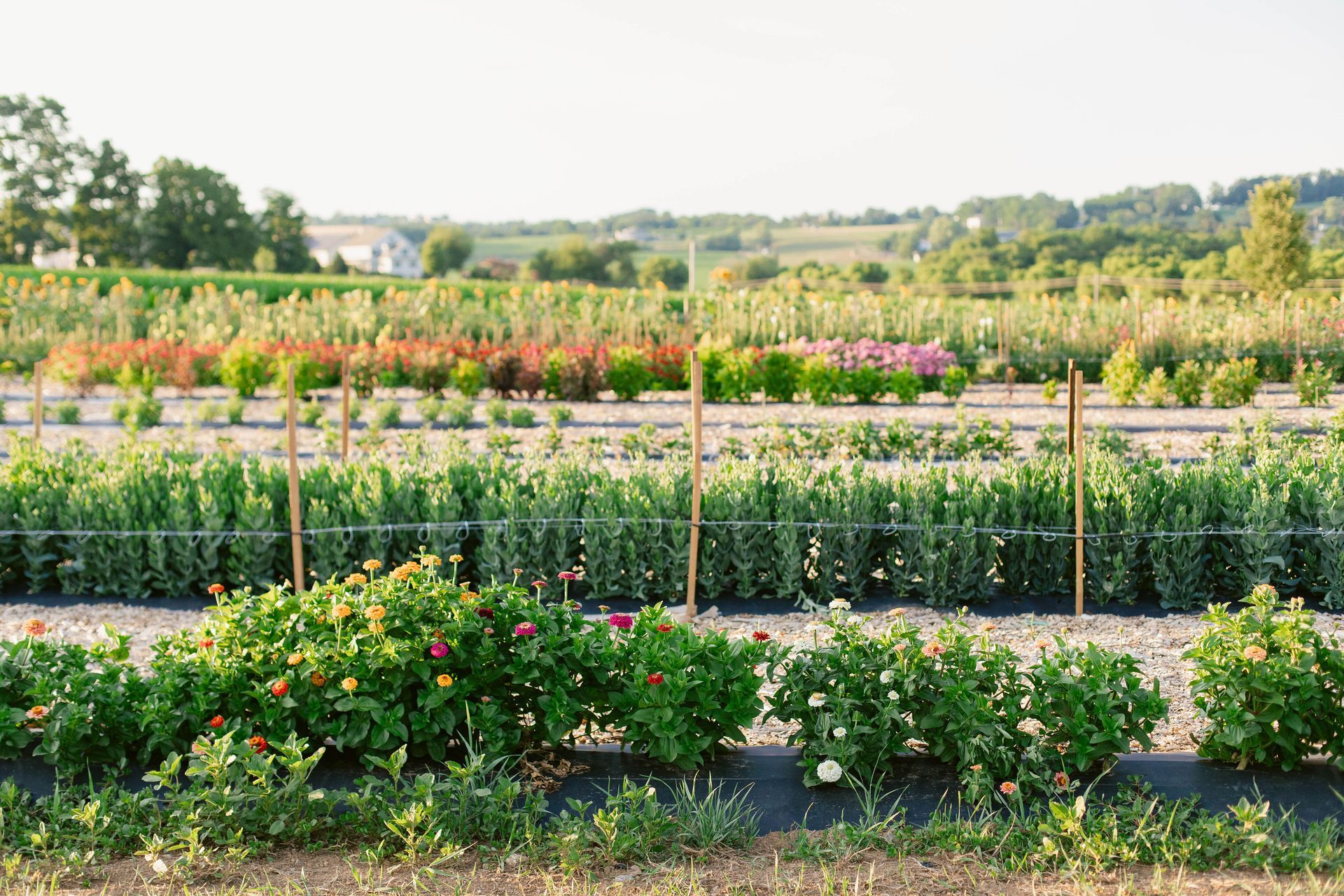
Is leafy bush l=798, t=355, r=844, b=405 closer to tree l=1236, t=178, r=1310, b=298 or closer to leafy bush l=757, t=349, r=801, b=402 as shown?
leafy bush l=757, t=349, r=801, b=402

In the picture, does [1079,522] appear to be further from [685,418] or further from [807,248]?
[807,248]

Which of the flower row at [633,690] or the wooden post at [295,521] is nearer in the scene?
the flower row at [633,690]

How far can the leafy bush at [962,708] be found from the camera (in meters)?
2.84

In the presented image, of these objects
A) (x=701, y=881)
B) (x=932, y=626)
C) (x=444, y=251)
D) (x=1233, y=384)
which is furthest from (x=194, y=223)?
(x=701, y=881)

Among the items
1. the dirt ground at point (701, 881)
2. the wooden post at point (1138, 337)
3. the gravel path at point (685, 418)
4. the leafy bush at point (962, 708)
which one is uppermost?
the wooden post at point (1138, 337)

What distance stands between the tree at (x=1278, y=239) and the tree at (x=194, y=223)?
36.0 meters

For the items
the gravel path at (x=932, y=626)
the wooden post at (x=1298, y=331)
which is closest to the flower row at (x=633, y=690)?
the gravel path at (x=932, y=626)

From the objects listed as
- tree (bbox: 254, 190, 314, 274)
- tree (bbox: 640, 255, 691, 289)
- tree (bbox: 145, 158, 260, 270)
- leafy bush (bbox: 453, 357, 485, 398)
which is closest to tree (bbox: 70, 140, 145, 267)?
tree (bbox: 145, 158, 260, 270)

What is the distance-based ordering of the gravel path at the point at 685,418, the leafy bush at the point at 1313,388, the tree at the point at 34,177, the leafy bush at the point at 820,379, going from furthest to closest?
the tree at the point at 34,177 < the leafy bush at the point at 820,379 < the leafy bush at the point at 1313,388 < the gravel path at the point at 685,418

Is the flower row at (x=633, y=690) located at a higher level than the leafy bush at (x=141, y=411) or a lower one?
lower

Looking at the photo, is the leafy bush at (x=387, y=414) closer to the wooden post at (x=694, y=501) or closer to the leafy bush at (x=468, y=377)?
the leafy bush at (x=468, y=377)

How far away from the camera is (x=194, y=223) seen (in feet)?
136

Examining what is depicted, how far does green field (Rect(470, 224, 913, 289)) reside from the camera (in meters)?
52.8

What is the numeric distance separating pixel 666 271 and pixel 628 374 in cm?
3812
